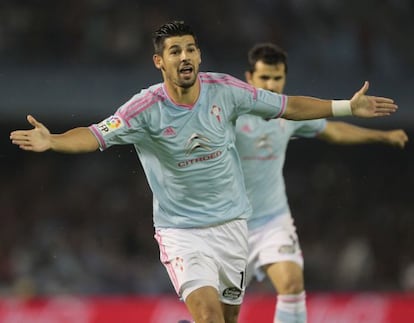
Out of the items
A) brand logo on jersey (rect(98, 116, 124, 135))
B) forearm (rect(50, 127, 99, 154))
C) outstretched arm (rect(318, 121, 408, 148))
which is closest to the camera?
forearm (rect(50, 127, 99, 154))

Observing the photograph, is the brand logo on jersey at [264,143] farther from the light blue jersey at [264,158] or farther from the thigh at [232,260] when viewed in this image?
the thigh at [232,260]

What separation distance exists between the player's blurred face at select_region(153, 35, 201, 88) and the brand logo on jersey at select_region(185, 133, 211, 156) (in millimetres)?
296

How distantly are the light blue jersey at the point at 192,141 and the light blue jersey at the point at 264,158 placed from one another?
40.3 inches

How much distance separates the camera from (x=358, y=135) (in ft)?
26.7

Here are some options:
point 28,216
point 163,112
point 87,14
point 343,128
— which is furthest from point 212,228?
point 87,14

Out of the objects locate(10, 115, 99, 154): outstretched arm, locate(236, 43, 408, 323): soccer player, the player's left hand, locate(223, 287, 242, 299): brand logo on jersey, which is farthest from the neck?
locate(236, 43, 408, 323): soccer player

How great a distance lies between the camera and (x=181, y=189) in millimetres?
6535

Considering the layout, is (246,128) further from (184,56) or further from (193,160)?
(184,56)

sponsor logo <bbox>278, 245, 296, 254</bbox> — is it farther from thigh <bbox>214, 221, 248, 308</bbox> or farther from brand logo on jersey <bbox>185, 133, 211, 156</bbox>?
brand logo on jersey <bbox>185, 133, 211, 156</bbox>

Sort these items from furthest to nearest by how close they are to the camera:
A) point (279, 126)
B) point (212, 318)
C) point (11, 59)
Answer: point (11, 59)
point (279, 126)
point (212, 318)

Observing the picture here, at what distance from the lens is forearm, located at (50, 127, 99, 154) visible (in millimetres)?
5938

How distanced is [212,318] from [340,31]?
10144 millimetres

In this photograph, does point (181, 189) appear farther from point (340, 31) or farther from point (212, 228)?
point (340, 31)

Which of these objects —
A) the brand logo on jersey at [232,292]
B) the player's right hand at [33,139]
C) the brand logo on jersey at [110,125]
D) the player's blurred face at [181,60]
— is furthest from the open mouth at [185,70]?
the brand logo on jersey at [232,292]
